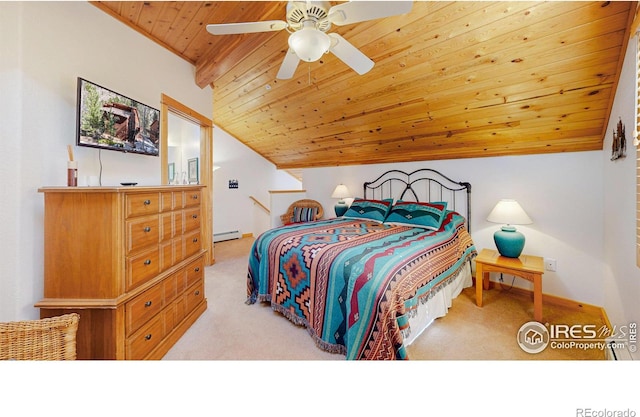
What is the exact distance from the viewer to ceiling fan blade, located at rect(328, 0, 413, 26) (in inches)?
44.3

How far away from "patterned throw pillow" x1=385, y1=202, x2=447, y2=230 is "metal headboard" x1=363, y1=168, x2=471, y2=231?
18.7 inches

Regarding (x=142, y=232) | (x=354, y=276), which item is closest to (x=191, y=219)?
(x=142, y=232)

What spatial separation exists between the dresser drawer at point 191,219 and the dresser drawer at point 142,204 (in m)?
0.38

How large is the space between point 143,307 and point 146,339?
0.22 metres

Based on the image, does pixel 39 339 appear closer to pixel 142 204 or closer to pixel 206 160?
pixel 142 204

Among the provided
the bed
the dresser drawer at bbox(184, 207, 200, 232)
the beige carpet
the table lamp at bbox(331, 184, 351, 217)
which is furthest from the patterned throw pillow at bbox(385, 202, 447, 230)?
the dresser drawer at bbox(184, 207, 200, 232)

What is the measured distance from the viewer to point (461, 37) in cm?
186

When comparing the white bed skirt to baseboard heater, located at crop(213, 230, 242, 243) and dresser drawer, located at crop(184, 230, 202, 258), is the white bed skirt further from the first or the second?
baseboard heater, located at crop(213, 230, 242, 243)

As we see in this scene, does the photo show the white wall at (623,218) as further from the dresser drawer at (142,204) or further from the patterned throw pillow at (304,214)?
the patterned throw pillow at (304,214)

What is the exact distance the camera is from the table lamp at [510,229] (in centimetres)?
236

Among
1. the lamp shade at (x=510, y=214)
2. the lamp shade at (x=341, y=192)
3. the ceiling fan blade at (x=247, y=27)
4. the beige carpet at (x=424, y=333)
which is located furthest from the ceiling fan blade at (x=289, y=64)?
the lamp shade at (x=341, y=192)
